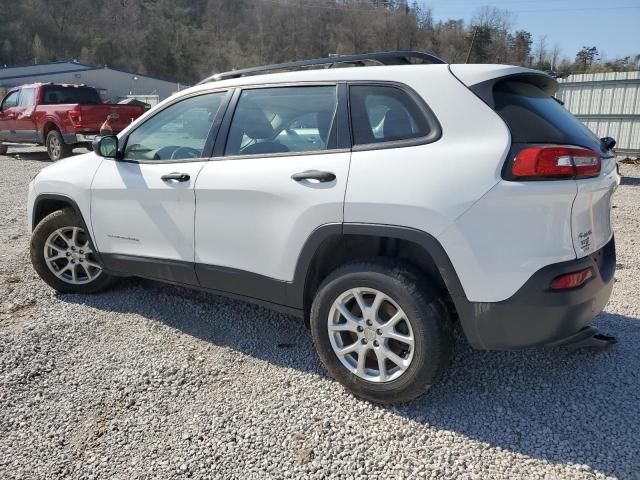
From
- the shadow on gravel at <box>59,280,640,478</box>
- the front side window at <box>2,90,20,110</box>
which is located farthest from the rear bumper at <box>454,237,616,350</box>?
the front side window at <box>2,90,20,110</box>

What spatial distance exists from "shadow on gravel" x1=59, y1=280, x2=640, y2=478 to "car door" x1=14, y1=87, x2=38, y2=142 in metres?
12.4

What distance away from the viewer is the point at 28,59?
3467 inches

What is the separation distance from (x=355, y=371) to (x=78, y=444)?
4.82ft

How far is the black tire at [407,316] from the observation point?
262 cm

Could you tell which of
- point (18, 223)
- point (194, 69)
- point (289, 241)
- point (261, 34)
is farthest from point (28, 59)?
point (289, 241)

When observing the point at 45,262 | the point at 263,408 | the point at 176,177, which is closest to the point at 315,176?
the point at 176,177

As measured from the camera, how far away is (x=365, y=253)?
9.96ft

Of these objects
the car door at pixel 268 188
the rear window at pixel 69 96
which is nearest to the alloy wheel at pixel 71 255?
the car door at pixel 268 188

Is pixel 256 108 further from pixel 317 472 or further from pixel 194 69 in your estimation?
pixel 194 69

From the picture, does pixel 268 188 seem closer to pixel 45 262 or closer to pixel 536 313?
pixel 536 313

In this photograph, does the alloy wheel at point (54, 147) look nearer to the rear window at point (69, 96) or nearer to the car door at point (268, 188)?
the rear window at point (69, 96)

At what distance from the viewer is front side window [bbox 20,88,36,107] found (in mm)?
14531

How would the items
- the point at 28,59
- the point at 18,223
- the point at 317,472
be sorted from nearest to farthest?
the point at 317,472 → the point at 18,223 → the point at 28,59

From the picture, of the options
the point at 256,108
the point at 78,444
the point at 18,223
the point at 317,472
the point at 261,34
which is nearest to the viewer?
the point at 317,472
